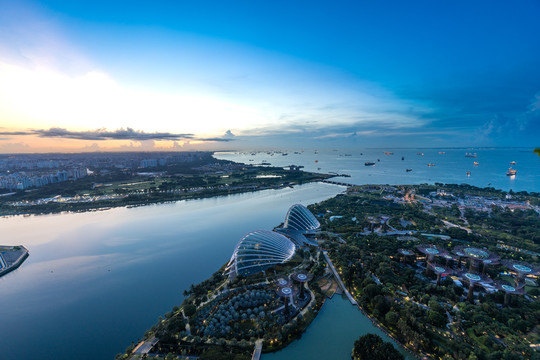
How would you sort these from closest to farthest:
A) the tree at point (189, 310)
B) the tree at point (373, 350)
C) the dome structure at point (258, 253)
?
the tree at point (373, 350)
the tree at point (189, 310)
the dome structure at point (258, 253)

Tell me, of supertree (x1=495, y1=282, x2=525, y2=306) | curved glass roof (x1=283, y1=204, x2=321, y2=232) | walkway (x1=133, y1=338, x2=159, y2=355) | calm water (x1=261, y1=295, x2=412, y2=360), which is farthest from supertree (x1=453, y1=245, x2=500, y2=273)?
walkway (x1=133, y1=338, x2=159, y2=355)

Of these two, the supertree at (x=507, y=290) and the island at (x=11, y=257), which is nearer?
the supertree at (x=507, y=290)

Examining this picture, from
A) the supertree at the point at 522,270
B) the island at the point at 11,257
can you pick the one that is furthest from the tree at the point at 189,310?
the supertree at the point at 522,270

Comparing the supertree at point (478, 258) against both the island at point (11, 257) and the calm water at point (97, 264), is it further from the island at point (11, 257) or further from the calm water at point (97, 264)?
the island at point (11, 257)

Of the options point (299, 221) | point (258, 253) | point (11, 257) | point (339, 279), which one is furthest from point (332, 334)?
point (11, 257)

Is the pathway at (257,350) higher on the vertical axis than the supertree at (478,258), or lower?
lower

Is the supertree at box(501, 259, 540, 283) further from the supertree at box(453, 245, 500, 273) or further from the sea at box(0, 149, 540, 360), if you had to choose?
the sea at box(0, 149, 540, 360)
